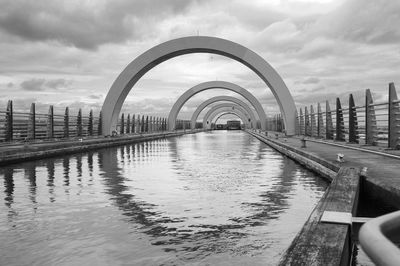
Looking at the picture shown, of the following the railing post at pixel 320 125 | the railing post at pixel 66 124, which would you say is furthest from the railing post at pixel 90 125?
the railing post at pixel 320 125

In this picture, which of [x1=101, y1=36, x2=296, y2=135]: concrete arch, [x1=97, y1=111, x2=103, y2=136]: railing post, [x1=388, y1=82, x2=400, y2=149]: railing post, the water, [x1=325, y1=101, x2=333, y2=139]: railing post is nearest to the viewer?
the water

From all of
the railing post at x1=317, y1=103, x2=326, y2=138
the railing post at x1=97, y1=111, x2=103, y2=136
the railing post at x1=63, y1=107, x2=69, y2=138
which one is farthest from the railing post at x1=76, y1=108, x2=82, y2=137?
the railing post at x1=317, y1=103, x2=326, y2=138

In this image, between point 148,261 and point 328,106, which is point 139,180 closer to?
point 148,261

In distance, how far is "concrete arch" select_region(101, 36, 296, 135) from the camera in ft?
99.1

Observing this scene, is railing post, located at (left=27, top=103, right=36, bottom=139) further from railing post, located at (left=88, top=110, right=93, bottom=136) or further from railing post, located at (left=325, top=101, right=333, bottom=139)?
railing post, located at (left=325, top=101, right=333, bottom=139)

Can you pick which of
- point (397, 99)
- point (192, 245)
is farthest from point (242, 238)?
point (397, 99)

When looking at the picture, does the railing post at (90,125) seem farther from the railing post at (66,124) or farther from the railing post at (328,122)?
the railing post at (328,122)

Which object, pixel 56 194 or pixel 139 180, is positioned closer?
pixel 56 194

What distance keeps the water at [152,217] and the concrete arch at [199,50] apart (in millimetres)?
21398

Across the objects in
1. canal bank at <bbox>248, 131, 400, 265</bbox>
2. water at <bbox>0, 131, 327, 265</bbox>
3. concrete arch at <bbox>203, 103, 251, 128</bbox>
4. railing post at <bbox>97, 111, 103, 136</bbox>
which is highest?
concrete arch at <bbox>203, 103, 251, 128</bbox>

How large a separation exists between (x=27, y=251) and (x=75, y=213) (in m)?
1.64

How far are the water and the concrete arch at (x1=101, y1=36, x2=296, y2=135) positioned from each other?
70.2ft

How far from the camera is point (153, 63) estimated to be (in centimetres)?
3091

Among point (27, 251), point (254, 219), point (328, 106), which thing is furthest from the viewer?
point (328, 106)
